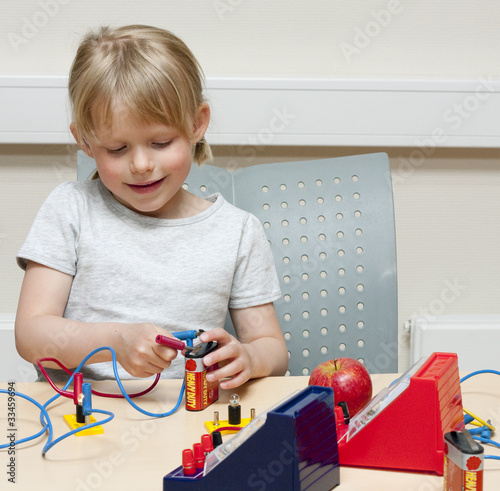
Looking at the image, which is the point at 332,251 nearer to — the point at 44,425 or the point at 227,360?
the point at 227,360

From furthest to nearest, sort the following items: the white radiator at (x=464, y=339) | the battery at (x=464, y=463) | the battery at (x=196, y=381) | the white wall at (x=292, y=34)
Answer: the white radiator at (x=464, y=339), the white wall at (x=292, y=34), the battery at (x=196, y=381), the battery at (x=464, y=463)

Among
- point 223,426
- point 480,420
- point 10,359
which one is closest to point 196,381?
point 223,426

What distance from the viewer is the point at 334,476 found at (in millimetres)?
622

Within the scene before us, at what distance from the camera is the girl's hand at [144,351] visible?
809mm

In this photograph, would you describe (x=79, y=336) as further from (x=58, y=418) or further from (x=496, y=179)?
(x=496, y=179)

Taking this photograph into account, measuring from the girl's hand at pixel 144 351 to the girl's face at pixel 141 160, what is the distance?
26 cm

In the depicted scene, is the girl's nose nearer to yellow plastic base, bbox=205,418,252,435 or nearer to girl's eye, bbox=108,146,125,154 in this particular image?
girl's eye, bbox=108,146,125,154

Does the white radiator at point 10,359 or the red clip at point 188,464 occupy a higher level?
the red clip at point 188,464

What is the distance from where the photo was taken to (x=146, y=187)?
3.50ft

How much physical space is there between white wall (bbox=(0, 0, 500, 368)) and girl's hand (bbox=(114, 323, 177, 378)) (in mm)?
861

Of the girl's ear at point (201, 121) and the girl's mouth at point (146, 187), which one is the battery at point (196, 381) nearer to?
the girl's mouth at point (146, 187)

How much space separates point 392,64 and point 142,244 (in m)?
0.88

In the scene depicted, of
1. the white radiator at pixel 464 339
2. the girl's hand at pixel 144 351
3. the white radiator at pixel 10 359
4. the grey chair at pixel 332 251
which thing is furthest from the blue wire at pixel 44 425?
the white radiator at pixel 464 339

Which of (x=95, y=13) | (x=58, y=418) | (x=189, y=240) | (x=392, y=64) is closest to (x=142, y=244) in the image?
(x=189, y=240)
